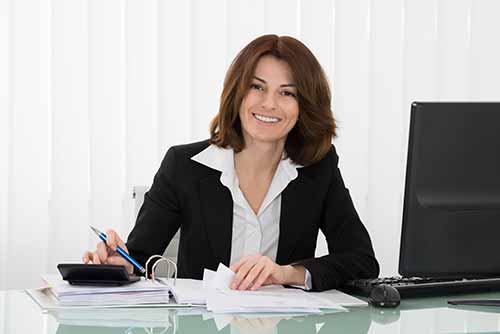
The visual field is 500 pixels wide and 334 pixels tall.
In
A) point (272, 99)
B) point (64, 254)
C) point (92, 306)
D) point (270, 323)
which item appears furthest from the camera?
point (64, 254)

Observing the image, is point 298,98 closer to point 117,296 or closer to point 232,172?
point 232,172

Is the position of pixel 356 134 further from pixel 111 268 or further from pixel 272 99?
pixel 111 268

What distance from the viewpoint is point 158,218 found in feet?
8.11

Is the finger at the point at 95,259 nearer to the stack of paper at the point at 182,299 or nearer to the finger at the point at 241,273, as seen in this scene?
the stack of paper at the point at 182,299

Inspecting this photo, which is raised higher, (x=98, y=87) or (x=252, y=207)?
(x=98, y=87)

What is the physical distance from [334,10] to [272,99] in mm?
1548

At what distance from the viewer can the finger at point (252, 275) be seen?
6.54 feet

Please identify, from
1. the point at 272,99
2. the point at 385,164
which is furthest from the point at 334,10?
the point at 272,99

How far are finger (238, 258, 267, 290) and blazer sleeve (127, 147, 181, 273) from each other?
1.62 feet

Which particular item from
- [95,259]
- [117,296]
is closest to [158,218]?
[95,259]

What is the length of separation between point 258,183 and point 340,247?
0.34 metres

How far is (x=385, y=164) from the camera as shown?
4.03 metres

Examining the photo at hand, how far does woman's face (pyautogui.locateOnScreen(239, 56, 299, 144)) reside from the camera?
2.53m

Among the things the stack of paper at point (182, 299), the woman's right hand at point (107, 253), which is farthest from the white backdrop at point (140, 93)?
the stack of paper at point (182, 299)
